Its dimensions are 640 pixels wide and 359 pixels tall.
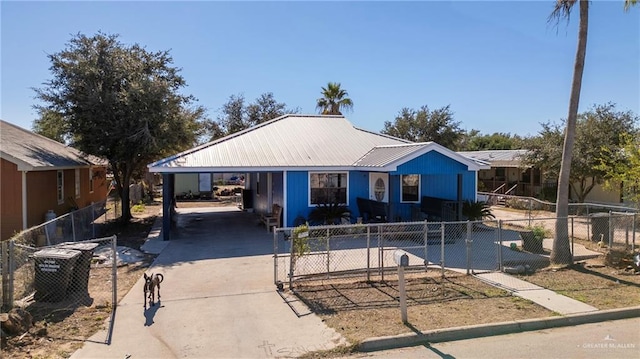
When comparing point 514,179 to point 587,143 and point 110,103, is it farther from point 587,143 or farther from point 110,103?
point 110,103

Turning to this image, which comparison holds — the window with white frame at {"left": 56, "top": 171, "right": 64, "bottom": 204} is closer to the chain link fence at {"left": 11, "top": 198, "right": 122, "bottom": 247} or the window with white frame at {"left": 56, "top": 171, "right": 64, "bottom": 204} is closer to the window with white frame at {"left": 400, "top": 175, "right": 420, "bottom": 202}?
the chain link fence at {"left": 11, "top": 198, "right": 122, "bottom": 247}

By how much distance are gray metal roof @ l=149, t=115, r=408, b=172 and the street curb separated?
1004 cm

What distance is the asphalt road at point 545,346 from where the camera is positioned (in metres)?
5.90

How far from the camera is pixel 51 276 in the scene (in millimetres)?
7898

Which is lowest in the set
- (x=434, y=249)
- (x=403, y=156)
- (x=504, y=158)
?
(x=434, y=249)

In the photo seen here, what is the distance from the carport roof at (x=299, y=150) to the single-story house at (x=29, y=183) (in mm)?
4437

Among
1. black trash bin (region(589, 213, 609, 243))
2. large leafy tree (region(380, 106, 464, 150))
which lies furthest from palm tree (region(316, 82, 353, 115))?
black trash bin (region(589, 213, 609, 243))

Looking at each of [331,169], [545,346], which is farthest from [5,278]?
[331,169]

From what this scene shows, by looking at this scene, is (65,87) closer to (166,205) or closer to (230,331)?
(166,205)

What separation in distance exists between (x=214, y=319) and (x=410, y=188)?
1159cm

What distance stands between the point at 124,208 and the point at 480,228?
15526mm

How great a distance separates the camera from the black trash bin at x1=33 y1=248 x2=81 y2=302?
788cm

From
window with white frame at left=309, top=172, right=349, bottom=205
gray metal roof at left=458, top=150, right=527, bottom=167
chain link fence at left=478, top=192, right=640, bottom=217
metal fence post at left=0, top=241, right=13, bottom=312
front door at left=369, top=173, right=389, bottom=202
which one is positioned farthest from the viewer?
gray metal roof at left=458, top=150, right=527, bottom=167

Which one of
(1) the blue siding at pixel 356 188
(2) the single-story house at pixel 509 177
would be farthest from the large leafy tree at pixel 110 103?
(2) the single-story house at pixel 509 177
